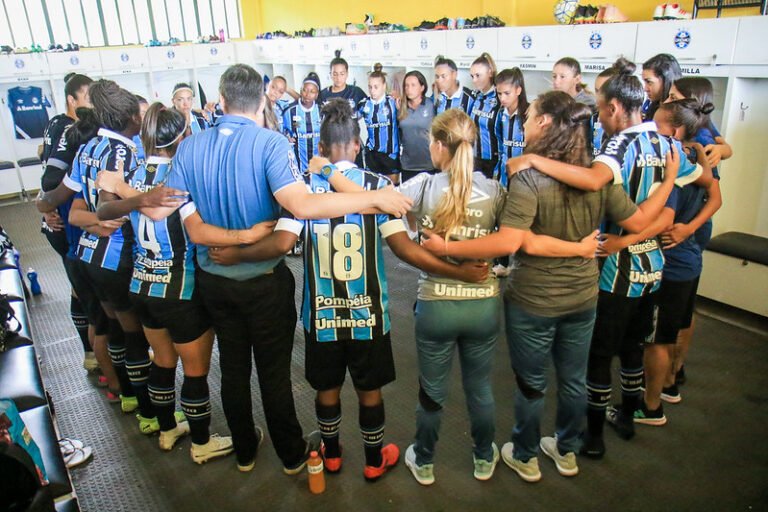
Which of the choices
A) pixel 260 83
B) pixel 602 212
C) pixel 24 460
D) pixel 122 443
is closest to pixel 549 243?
pixel 602 212

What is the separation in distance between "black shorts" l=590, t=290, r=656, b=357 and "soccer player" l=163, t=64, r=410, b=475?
39.4 inches

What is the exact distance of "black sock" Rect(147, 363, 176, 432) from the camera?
2447 millimetres

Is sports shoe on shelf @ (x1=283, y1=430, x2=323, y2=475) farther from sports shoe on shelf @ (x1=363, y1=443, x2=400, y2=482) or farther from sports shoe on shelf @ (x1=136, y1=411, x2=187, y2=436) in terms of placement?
sports shoe on shelf @ (x1=136, y1=411, x2=187, y2=436)

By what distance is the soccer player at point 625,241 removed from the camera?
6.34ft

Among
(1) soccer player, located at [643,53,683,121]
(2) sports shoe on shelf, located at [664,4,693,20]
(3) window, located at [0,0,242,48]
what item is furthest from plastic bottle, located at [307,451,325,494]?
(3) window, located at [0,0,242,48]

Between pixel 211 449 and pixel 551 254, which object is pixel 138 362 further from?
pixel 551 254

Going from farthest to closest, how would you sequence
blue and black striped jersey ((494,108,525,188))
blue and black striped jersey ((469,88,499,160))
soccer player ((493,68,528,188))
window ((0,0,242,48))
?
window ((0,0,242,48)), blue and black striped jersey ((469,88,499,160)), blue and black striped jersey ((494,108,525,188)), soccer player ((493,68,528,188))

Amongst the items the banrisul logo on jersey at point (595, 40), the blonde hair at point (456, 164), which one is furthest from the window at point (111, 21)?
the blonde hair at point (456, 164)

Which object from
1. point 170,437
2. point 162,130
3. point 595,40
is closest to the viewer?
point 162,130

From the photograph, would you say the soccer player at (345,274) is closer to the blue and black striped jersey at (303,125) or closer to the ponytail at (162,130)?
the ponytail at (162,130)

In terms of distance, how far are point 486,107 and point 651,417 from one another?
2678 millimetres

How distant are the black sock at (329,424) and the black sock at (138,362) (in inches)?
36.7

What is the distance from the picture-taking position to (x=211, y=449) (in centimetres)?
251

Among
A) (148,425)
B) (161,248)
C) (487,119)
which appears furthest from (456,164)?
(487,119)
